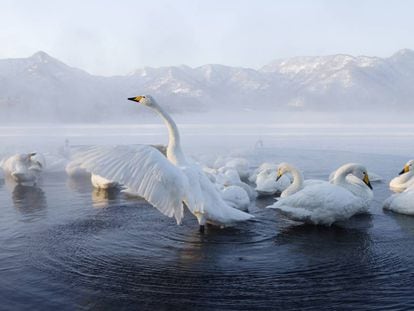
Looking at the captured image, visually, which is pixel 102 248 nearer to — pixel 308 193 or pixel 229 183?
pixel 308 193

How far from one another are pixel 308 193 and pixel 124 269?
12.8ft

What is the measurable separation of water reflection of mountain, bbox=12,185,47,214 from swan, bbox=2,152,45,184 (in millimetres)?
415

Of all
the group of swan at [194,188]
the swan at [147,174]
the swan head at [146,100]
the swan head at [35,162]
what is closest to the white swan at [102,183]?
the swan head at [35,162]

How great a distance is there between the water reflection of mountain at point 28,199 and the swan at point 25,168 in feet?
1.36

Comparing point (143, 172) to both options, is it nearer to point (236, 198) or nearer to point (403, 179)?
point (236, 198)

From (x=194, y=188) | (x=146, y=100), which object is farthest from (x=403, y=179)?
(x=146, y=100)

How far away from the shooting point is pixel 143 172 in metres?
7.30

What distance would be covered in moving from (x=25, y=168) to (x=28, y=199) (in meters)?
3.48

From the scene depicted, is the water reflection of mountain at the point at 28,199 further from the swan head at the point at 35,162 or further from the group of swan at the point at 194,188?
the group of swan at the point at 194,188

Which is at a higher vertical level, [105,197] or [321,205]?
[321,205]

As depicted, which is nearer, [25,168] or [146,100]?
[146,100]

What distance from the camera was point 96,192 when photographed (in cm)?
1314

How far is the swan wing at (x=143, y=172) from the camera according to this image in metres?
7.27

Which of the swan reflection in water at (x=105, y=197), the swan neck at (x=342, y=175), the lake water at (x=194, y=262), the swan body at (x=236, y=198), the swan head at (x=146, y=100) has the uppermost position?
the swan head at (x=146, y=100)
